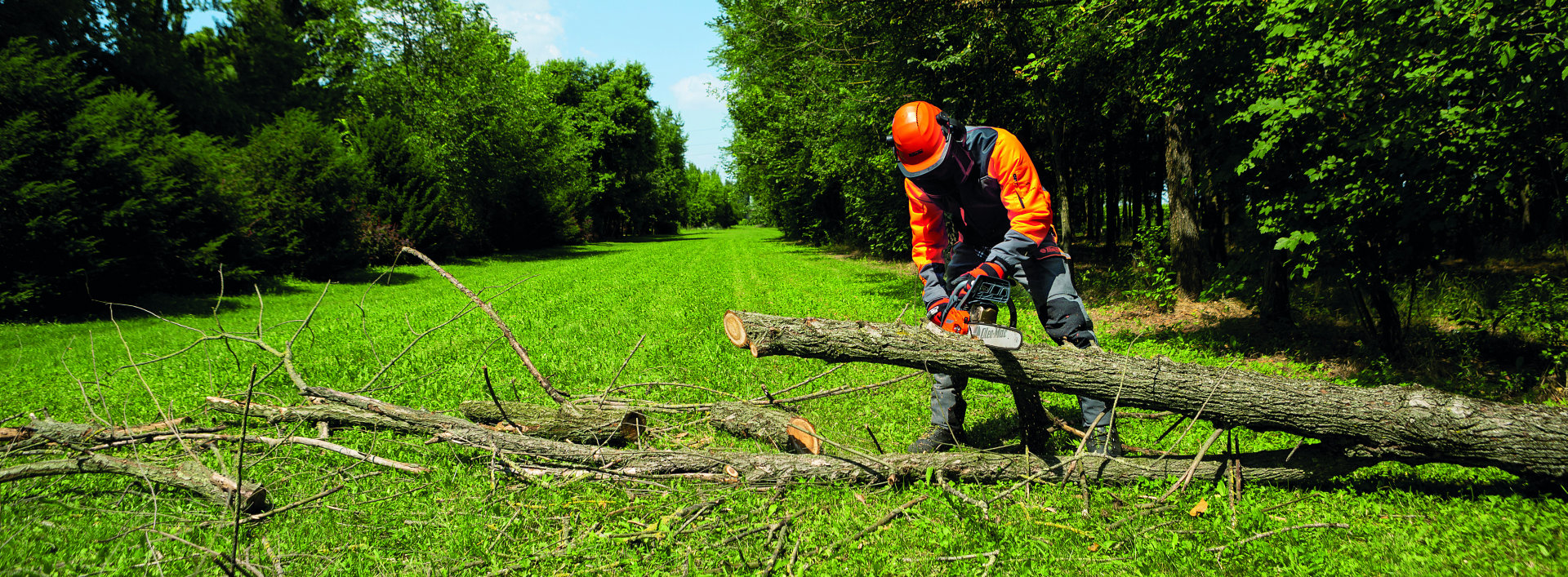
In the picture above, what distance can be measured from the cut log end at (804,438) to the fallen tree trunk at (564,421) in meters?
1.04

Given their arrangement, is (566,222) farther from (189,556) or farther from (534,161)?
(189,556)

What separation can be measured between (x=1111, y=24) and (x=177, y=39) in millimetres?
28759

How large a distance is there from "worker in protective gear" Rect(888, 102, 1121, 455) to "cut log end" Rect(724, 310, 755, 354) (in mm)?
1145

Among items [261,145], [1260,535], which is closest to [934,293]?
[1260,535]

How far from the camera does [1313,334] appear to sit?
6727 millimetres

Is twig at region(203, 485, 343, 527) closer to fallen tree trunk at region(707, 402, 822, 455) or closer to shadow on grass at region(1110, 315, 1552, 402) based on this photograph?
fallen tree trunk at region(707, 402, 822, 455)

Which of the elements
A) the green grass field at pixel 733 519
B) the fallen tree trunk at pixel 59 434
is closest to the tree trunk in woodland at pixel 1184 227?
the green grass field at pixel 733 519

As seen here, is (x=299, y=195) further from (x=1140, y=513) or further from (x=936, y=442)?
(x=1140, y=513)

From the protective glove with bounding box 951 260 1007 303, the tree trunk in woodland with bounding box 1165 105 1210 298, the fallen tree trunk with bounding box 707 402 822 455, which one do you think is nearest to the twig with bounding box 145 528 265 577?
the fallen tree trunk with bounding box 707 402 822 455

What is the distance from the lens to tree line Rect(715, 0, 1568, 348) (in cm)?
405

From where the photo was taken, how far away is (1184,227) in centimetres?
888

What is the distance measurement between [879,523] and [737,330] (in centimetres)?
120

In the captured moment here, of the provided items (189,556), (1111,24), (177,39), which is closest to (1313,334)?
(1111,24)

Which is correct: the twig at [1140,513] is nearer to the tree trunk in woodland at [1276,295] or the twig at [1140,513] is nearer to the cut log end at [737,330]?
the cut log end at [737,330]
